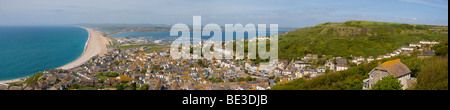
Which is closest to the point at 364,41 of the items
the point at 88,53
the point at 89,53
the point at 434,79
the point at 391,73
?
the point at 391,73

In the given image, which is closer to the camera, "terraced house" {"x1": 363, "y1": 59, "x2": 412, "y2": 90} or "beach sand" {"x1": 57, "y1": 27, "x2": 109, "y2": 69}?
"terraced house" {"x1": 363, "y1": 59, "x2": 412, "y2": 90}

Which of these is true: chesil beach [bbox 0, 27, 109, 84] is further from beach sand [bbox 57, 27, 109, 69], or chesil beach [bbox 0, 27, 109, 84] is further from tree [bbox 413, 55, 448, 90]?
tree [bbox 413, 55, 448, 90]

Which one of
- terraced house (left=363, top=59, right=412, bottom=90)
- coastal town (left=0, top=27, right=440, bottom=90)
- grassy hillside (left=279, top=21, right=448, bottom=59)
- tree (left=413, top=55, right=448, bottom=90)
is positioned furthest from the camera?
grassy hillside (left=279, top=21, right=448, bottom=59)

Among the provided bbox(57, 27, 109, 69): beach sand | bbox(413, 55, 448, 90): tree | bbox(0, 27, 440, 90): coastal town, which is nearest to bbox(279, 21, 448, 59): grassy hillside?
bbox(0, 27, 440, 90): coastal town

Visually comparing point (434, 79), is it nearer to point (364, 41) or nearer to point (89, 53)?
point (364, 41)

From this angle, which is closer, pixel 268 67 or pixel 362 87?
pixel 362 87
